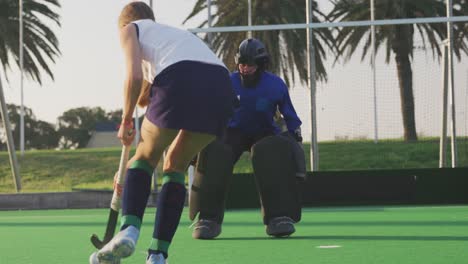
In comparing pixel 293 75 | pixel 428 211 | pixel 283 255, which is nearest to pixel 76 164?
pixel 293 75

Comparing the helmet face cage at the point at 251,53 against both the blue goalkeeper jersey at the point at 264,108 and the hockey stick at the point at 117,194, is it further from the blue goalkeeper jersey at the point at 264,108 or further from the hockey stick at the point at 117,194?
the hockey stick at the point at 117,194

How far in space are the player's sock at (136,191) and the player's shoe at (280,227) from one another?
2431 millimetres

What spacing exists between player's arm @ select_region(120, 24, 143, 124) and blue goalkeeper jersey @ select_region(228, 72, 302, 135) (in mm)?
2814

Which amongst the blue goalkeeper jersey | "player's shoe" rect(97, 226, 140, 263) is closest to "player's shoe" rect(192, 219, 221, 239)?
the blue goalkeeper jersey

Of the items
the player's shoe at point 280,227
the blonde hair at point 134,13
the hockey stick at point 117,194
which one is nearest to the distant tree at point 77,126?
the player's shoe at point 280,227

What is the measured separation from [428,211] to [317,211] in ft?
4.07

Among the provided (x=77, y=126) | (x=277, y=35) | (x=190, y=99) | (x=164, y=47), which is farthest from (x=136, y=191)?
(x=77, y=126)

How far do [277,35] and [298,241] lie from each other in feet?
42.7

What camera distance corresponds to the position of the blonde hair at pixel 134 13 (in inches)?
195

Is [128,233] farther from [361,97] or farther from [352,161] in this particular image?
[352,161]

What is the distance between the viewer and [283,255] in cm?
572

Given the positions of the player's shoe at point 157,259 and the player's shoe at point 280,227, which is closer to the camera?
the player's shoe at point 157,259

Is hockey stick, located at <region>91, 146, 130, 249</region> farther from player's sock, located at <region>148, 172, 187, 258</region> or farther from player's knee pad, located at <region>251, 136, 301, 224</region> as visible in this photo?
player's knee pad, located at <region>251, 136, 301, 224</region>

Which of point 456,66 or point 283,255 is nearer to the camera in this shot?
point 283,255
